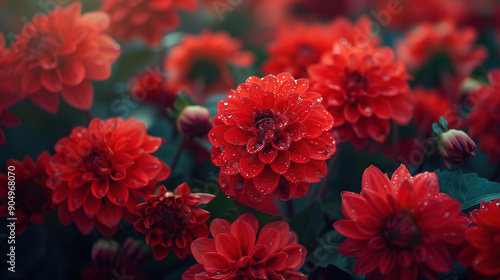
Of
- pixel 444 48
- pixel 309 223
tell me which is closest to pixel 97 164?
pixel 309 223

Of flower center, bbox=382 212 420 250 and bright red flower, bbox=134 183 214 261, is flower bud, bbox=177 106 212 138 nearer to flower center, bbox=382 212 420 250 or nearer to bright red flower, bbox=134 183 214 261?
bright red flower, bbox=134 183 214 261

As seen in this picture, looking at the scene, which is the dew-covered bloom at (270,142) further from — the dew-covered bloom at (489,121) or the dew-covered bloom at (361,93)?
the dew-covered bloom at (489,121)

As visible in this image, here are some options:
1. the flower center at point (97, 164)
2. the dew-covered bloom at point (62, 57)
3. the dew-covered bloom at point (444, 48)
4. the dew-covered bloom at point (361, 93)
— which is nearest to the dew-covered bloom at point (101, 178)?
the flower center at point (97, 164)

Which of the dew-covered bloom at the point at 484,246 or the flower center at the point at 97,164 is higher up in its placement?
the dew-covered bloom at the point at 484,246

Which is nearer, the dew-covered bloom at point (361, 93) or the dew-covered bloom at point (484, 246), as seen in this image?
the dew-covered bloom at point (484, 246)

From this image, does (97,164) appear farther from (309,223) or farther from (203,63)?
(203,63)

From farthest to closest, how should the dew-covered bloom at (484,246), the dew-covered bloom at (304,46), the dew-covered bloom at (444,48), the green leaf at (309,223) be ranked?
the dew-covered bloom at (444,48) → the dew-covered bloom at (304,46) → the green leaf at (309,223) → the dew-covered bloom at (484,246)

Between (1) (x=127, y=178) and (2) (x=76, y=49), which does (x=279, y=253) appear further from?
(2) (x=76, y=49)
